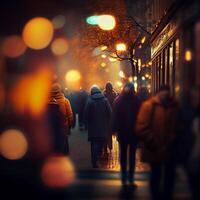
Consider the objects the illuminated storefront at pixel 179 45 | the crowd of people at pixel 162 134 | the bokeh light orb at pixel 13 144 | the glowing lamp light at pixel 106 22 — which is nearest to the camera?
the crowd of people at pixel 162 134

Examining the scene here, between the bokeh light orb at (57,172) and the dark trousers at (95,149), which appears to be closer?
the bokeh light orb at (57,172)

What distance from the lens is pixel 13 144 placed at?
653 inches

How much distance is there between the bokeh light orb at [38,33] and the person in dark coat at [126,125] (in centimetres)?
3090

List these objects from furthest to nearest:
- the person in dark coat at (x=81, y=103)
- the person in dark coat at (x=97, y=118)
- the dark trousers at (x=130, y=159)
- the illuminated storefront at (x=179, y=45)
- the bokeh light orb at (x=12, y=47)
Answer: the bokeh light orb at (x=12, y=47) → the person in dark coat at (x=81, y=103) → the person in dark coat at (x=97, y=118) → the illuminated storefront at (x=179, y=45) → the dark trousers at (x=130, y=159)

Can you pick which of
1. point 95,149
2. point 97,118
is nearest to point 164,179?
point 95,149

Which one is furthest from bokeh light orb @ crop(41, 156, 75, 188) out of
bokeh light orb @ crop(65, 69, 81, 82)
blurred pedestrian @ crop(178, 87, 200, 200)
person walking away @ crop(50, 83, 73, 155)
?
bokeh light orb @ crop(65, 69, 81, 82)

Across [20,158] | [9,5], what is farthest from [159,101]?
[9,5]

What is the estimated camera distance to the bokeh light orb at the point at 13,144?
47.8 feet

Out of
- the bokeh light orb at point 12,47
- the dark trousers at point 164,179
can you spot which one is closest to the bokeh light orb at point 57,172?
the dark trousers at point 164,179

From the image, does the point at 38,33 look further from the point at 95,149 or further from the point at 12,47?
the point at 95,149

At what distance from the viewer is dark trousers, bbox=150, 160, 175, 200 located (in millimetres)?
8344

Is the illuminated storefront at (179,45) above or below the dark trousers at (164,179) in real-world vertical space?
above

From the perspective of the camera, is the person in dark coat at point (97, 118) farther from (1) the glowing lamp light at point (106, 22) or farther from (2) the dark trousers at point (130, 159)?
(1) the glowing lamp light at point (106, 22)

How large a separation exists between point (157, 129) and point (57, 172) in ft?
11.9
